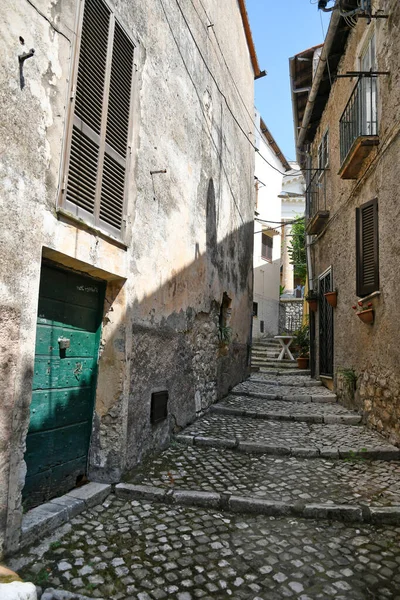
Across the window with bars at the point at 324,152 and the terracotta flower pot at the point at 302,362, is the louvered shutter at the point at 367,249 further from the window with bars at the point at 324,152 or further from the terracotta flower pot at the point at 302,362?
the terracotta flower pot at the point at 302,362

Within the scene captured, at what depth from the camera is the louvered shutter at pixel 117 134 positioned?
3.56 metres

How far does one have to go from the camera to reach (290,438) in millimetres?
5180

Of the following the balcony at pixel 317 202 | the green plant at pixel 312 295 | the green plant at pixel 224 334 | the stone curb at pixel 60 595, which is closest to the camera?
the stone curb at pixel 60 595

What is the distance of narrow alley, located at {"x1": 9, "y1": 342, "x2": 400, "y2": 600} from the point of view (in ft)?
7.83

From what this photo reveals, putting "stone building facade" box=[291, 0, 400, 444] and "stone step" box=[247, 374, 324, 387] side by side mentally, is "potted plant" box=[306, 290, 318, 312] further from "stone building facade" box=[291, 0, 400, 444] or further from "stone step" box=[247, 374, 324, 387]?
"stone step" box=[247, 374, 324, 387]

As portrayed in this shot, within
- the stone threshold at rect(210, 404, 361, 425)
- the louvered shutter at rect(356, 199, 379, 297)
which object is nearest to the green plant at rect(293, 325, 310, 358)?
the stone threshold at rect(210, 404, 361, 425)

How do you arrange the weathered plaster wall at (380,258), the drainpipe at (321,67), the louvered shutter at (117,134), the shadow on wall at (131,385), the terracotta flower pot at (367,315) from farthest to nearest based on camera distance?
1. the drainpipe at (321,67)
2. the terracotta flower pot at (367,315)
3. the weathered plaster wall at (380,258)
4. the louvered shutter at (117,134)
5. the shadow on wall at (131,385)

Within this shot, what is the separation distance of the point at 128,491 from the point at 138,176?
2.92 meters

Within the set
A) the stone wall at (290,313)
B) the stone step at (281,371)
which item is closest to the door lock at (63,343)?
the stone step at (281,371)

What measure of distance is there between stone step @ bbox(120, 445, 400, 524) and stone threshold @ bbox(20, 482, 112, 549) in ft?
0.70

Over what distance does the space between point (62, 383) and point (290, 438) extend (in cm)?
310

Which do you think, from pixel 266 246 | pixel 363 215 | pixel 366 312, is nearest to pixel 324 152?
pixel 363 215

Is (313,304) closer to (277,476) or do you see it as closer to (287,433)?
(287,433)

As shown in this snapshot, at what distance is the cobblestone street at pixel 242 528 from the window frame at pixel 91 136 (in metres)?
2.24
